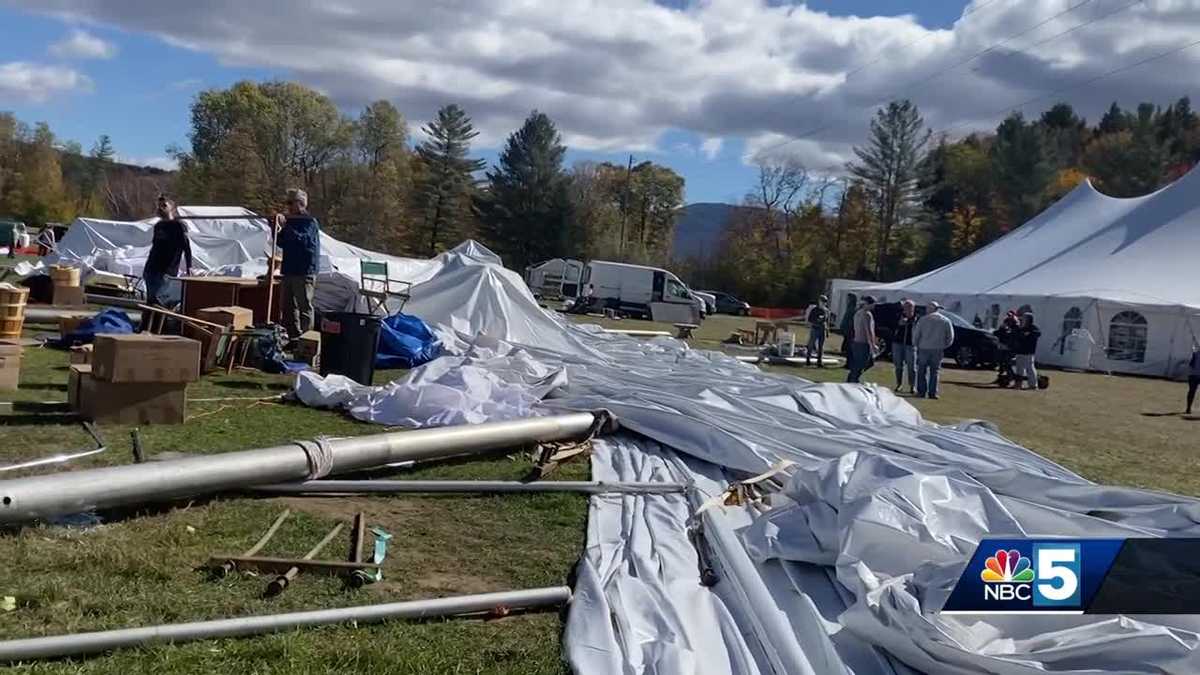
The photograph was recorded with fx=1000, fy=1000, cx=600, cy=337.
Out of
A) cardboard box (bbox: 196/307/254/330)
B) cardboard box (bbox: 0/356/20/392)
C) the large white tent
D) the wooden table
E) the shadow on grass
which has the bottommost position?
the shadow on grass

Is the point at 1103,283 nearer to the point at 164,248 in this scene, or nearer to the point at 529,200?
the point at 164,248

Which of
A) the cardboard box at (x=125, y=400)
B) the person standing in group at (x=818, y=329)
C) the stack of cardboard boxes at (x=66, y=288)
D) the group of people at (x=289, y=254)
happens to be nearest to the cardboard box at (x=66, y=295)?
the stack of cardboard boxes at (x=66, y=288)

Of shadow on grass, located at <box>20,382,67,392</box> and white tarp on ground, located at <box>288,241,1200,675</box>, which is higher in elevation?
white tarp on ground, located at <box>288,241,1200,675</box>

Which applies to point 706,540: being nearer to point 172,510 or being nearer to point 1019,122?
point 172,510

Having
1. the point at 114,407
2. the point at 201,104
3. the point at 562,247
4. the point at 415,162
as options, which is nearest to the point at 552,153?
the point at 562,247

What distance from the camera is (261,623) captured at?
3.69 m

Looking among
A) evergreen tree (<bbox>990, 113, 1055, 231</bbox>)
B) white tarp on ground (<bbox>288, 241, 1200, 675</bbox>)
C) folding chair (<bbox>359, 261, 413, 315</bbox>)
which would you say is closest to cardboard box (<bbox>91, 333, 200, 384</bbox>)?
white tarp on ground (<bbox>288, 241, 1200, 675</bbox>)

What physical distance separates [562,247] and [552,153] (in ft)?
21.3

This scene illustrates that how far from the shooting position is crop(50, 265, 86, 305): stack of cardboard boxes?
714 inches

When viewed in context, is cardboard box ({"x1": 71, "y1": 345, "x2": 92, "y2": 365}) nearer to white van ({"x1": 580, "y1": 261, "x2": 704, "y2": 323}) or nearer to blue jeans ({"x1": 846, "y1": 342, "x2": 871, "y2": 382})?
blue jeans ({"x1": 846, "y1": 342, "x2": 871, "y2": 382})

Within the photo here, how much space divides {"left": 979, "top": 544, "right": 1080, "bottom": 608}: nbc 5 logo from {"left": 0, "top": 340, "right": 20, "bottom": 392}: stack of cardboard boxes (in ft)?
25.6

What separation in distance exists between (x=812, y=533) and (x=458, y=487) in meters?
2.24

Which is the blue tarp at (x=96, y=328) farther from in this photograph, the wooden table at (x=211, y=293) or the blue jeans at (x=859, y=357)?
the blue jeans at (x=859, y=357)

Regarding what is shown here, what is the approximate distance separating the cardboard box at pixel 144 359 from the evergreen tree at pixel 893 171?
204 feet
